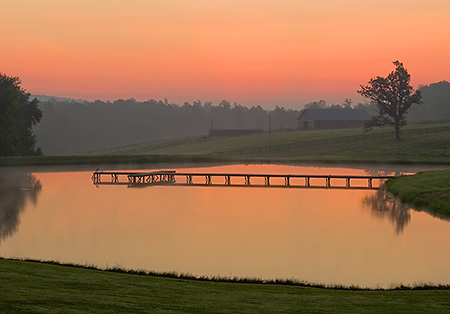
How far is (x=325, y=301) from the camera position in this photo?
733 inches

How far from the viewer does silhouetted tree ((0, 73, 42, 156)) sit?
103m

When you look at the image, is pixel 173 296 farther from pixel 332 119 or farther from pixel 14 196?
pixel 332 119

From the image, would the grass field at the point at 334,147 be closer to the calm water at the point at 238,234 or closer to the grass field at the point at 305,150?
the grass field at the point at 305,150

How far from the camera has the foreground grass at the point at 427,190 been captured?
4302cm

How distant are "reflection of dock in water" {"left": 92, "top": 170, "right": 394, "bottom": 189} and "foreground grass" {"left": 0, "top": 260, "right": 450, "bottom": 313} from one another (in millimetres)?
40889

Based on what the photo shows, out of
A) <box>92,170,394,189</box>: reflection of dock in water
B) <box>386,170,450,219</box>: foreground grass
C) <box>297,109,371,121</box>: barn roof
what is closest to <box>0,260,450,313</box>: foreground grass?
<box>386,170,450,219</box>: foreground grass

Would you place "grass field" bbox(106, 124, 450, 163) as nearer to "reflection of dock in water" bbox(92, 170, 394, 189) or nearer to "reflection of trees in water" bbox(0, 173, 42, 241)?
"reflection of dock in water" bbox(92, 170, 394, 189)

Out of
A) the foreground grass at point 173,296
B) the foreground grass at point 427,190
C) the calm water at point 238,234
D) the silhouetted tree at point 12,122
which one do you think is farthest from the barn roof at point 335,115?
the foreground grass at point 173,296

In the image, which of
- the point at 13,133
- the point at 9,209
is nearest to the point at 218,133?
the point at 13,133

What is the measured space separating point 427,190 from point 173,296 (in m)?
35.0

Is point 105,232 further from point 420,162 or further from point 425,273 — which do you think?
point 420,162

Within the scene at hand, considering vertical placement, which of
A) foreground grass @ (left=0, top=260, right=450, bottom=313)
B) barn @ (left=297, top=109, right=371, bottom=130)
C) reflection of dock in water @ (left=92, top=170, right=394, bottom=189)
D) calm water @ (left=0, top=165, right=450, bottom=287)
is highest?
barn @ (left=297, top=109, right=371, bottom=130)

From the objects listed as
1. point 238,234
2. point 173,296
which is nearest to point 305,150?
point 238,234

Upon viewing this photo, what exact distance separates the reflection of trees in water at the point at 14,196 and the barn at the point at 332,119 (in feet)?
343
